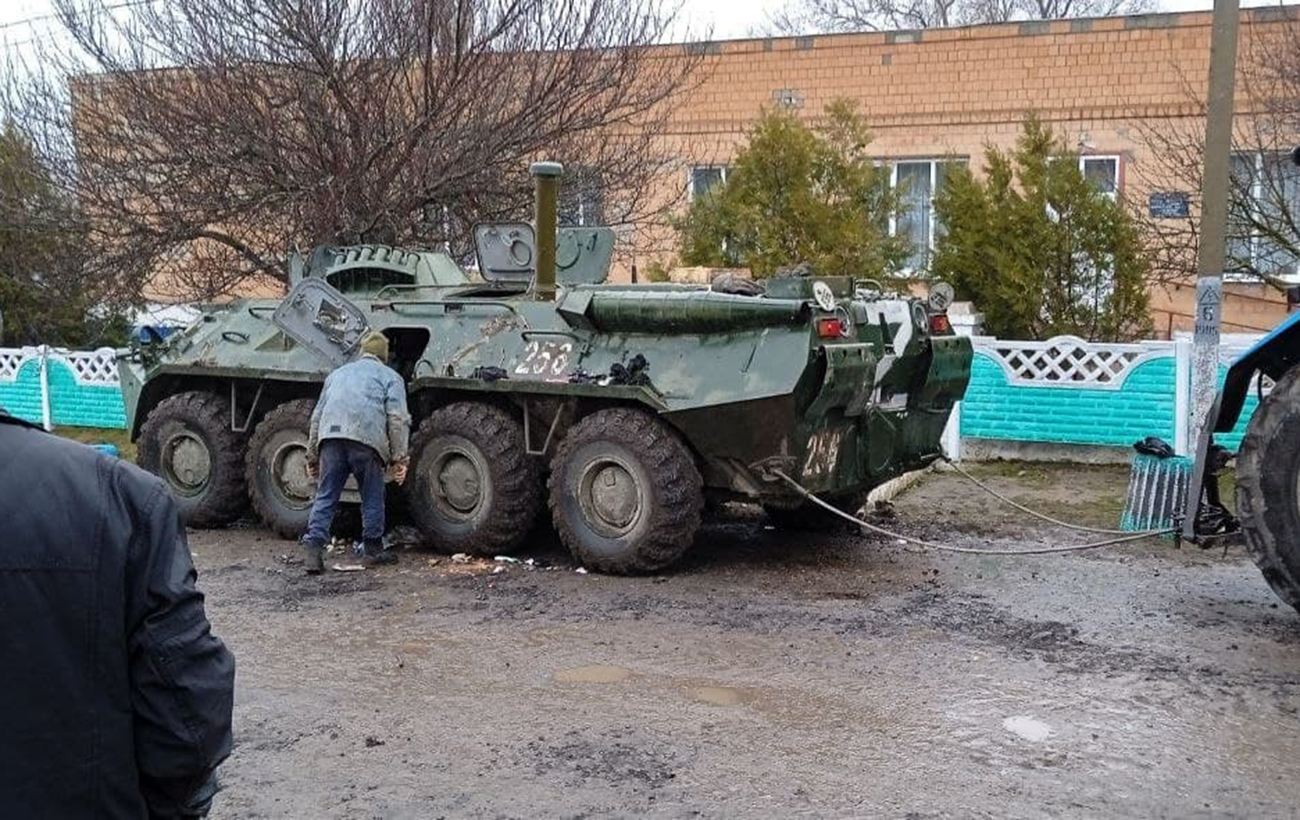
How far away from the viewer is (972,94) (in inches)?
768

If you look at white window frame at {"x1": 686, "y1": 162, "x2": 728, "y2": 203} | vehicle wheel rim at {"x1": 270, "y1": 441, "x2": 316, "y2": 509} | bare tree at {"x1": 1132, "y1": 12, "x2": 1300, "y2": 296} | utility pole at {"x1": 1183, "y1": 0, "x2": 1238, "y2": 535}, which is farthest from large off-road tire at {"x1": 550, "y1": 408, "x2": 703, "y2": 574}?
white window frame at {"x1": 686, "y1": 162, "x2": 728, "y2": 203}

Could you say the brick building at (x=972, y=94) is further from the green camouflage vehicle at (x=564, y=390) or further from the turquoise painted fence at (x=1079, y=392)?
the green camouflage vehicle at (x=564, y=390)

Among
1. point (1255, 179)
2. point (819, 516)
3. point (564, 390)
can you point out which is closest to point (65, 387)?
point (564, 390)

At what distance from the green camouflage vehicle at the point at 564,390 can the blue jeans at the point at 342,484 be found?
1.25ft

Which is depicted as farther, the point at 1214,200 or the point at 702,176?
the point at 702,176

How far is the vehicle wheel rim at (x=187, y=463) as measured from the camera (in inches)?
412

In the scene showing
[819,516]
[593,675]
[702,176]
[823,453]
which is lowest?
[593,675]

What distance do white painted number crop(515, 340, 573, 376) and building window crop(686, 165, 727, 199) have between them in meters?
9.56

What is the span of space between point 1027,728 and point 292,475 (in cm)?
596

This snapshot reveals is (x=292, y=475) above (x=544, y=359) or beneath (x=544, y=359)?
beneath

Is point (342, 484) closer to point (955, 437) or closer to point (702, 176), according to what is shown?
point (955, 437)

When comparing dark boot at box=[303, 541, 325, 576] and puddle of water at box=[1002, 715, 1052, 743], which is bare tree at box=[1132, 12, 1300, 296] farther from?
dark boot at box=[303, 541, 325, 576]

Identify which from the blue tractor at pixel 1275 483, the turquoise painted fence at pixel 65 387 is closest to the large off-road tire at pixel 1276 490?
the blue tractor at pixel 1275 483

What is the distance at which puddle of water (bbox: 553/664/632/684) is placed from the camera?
6375 mm
